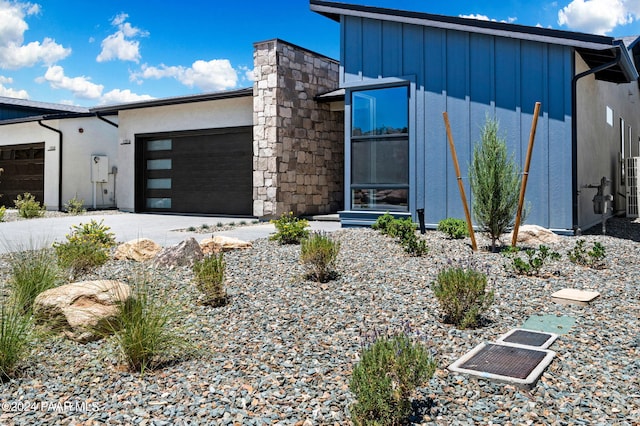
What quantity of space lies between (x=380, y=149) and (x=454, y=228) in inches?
91.4

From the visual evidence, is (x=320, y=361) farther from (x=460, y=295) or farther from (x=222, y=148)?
(x=222, y=148)

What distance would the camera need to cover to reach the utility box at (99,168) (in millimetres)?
16312

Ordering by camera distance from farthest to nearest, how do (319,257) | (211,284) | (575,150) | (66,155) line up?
(66,155) → (575,150) → (319,257) → (211,284)

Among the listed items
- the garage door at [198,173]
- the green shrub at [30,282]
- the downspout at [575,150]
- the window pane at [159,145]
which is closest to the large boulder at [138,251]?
the green shrub at [30,282]

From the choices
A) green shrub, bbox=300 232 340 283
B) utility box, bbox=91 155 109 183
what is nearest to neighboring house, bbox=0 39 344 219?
utility box, bbox=91 155 109 183

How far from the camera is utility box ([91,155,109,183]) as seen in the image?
642 inches

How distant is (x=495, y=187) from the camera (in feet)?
22.7

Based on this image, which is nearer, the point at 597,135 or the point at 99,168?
the point at 597,135

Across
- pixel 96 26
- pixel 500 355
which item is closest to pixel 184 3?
pixel 96 26

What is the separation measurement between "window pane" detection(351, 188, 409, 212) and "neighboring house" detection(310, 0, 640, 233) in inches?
0.7

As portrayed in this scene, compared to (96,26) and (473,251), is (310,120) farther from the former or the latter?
(96,26)

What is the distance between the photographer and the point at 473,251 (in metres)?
6.81

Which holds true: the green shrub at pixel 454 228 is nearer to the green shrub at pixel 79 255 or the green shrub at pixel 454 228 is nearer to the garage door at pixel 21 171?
the green shrub at pixel 79 255

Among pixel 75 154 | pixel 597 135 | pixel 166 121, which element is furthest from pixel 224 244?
pixel 75 154
